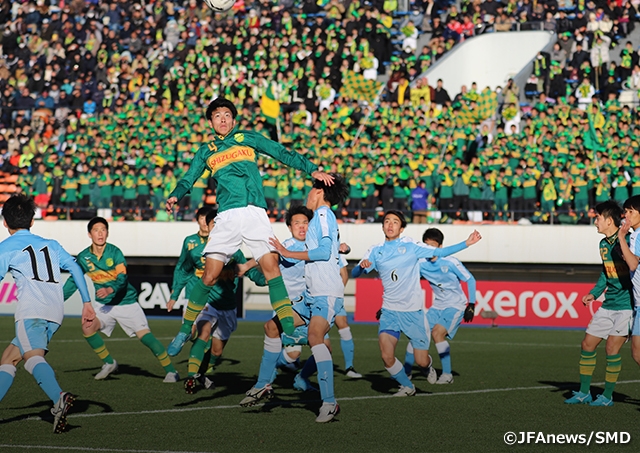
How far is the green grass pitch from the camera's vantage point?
22.4 feet

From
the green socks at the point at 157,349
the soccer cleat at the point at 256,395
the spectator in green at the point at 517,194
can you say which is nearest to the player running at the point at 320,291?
the soccer cleat at the point at 256,395

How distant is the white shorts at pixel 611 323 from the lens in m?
8.82

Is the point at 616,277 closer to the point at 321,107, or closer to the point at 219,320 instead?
the point at 219,320

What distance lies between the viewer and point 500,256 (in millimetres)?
23438

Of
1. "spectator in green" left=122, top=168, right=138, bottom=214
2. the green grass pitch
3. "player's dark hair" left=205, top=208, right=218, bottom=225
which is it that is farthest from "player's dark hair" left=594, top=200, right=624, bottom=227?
"spectator in green" left=122, top=168, right=138, bottom=214

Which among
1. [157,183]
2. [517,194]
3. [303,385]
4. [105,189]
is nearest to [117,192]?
[105,189]

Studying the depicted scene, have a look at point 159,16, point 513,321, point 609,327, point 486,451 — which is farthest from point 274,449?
point 159,16

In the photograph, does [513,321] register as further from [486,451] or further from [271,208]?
[486,451]

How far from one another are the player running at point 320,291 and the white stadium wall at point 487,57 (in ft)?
66.7

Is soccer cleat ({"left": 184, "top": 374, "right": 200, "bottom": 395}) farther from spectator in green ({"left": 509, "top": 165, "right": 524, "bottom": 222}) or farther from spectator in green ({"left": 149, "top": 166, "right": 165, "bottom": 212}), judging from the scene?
spectator in green ({"left": 149, "top": 166, "right": 165, "bottom": 212})

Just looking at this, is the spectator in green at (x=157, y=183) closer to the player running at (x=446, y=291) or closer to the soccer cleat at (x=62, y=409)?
the player running at (x=446, y=291)

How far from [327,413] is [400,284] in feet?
7.92

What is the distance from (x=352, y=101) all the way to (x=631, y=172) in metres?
8.03

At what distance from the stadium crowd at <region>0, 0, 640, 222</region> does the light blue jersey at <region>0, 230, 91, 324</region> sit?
15.5 m
